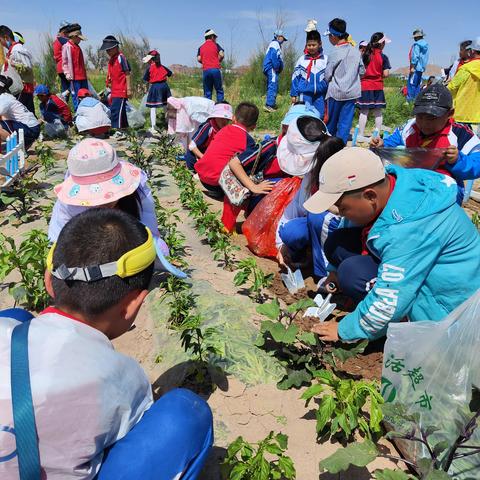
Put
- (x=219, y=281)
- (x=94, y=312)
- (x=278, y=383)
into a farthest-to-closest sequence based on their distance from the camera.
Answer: (x=219, y=281) < (x=278, y=383) < (x=94, y=312)

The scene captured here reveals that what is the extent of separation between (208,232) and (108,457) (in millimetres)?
2316

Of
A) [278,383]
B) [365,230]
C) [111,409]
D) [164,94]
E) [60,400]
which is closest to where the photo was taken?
[60,400]

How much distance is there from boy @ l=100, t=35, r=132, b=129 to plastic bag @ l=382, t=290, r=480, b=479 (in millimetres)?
6798

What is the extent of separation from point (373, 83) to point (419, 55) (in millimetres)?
3870

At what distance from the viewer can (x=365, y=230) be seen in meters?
2.35

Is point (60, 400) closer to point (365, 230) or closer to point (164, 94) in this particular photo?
point (365, 230)

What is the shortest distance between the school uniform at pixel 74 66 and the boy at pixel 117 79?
60 centimetres

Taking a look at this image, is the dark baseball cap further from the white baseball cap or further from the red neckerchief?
the white baseball cap

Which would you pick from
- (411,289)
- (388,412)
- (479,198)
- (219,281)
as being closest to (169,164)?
(219,281)

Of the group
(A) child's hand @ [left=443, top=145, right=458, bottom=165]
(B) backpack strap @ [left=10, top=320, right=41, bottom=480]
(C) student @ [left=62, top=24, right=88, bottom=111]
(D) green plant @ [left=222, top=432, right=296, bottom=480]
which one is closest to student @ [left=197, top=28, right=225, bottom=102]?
(C) student @ [left=62, top=24, right=88, bottom=111]

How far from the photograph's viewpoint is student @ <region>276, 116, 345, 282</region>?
2.78 meters

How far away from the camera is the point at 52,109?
7586mm

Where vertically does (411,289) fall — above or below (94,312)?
below

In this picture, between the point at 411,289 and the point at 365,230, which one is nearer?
the point at 411,289
